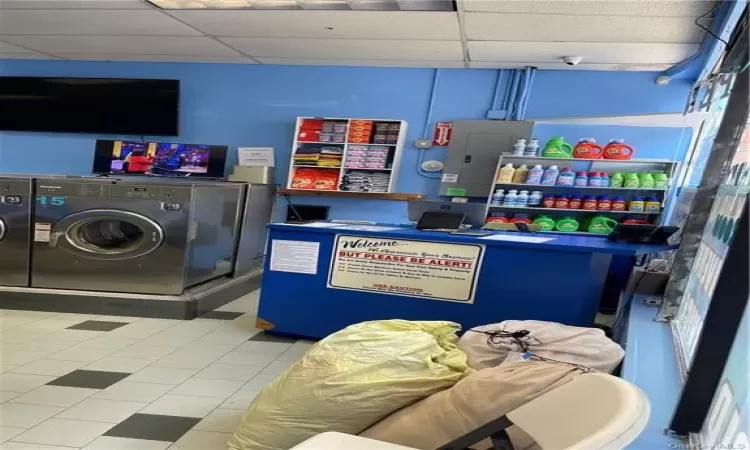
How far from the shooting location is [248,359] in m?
3.05

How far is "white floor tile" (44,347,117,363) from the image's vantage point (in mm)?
2912

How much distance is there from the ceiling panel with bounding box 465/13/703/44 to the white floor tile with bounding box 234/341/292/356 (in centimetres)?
275

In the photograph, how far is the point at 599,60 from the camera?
4.86m

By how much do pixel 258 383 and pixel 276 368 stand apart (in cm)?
25

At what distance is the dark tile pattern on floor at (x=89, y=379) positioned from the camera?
2537mm

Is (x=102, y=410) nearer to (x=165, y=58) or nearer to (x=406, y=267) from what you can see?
(x=406, y=267)

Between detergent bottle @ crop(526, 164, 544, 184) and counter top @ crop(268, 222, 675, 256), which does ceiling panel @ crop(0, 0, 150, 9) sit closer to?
counter top @ crop(268, 222, 675, 256)

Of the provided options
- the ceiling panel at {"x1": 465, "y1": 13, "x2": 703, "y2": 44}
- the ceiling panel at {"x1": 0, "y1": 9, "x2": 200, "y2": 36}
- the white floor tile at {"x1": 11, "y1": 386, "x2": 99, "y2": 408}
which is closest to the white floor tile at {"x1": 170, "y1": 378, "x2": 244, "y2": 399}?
the white floor tile at {"x1": 11, "y1": 386, "x2": 99, "y2": 408}

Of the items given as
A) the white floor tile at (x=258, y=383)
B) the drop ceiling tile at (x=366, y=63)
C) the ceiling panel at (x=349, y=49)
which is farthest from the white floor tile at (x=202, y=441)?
the drop ceiling tile at (x=366, y=63)

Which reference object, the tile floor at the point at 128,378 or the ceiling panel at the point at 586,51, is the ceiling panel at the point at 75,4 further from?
the ceiling panel at the point at 586,51

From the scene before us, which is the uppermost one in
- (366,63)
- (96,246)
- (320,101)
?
(366,63)

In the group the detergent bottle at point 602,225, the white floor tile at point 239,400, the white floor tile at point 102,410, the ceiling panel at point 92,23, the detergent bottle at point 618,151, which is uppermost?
the ceiling panel at point 92,23


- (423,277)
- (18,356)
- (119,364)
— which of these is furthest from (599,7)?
(18,356)

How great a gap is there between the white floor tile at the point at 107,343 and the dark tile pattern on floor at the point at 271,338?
744 millimetres
